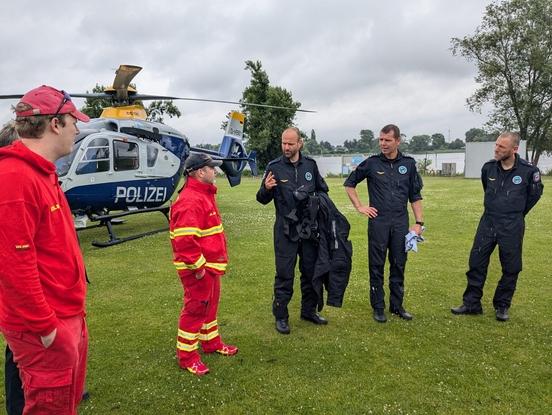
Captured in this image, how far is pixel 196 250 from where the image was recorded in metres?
3.52

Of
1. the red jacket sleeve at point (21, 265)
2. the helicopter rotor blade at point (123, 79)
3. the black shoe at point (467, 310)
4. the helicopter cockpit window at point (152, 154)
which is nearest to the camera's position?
the red jacket sleeve at point (21, 265)

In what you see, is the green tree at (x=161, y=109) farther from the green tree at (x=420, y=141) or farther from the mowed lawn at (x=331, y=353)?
the green tree at (x=420, y=141)

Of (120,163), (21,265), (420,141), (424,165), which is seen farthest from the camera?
(420,141)

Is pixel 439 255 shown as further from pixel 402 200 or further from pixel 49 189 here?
pixel 49 189

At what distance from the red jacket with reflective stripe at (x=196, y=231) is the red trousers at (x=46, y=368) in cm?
150

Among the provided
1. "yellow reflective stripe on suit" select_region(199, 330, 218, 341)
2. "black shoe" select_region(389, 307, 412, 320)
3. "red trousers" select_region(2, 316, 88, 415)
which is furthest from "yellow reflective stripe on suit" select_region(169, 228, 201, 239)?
"black shoe" select_region(389, 307, 412, 320)

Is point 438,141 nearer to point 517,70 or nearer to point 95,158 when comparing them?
point 517,70

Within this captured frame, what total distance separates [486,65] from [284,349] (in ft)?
140

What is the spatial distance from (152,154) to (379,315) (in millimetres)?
→ 7892

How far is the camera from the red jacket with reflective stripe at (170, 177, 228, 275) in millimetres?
3510

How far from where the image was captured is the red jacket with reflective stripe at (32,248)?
1807 mm

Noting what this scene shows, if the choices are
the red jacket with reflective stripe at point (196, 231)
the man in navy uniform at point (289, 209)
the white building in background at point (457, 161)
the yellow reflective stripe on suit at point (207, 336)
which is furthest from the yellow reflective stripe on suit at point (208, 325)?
the white building in background at point (457, 161)

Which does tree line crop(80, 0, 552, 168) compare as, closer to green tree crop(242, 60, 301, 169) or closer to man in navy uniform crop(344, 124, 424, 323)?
green tree crop(242, 60, 301, 169)

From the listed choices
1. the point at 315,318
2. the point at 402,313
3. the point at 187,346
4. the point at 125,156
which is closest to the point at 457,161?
the point at 125,156
